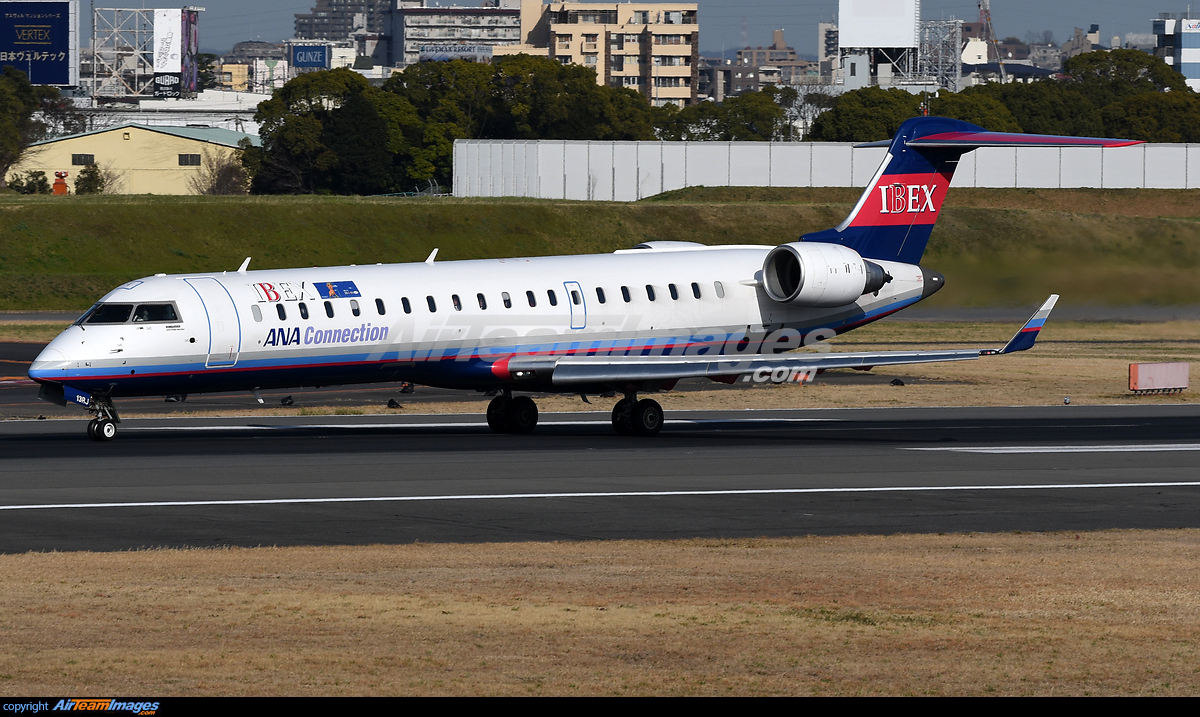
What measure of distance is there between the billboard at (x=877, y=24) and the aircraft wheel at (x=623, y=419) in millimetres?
154869

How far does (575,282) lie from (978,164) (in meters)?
85.2

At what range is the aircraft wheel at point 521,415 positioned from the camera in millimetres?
31578

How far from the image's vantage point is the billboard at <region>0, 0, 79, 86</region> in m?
153

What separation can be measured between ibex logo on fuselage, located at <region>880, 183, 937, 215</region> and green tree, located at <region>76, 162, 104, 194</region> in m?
96.9

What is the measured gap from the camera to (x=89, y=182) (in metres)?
119

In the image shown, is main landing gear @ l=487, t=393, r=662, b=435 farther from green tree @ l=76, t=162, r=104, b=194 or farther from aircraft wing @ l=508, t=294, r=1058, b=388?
green tree @ l=76, t=162, r=104, b=194

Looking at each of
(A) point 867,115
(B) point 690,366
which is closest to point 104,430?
(B) point 690,366

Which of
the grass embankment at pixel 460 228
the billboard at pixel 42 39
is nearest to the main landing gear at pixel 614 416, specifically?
the grass embankment at pixel 460 228

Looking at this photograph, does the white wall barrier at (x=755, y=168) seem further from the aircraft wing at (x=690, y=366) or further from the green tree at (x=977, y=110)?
the aircraft wing at (x=690, y=366)

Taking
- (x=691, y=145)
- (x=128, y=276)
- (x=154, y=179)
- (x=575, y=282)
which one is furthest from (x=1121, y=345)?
(x=154, y=179)

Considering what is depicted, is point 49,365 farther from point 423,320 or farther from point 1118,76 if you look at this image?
point 1118,76

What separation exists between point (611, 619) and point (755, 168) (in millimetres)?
101373

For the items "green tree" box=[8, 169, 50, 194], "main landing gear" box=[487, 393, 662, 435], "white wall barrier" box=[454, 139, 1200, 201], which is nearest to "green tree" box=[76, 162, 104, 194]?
"green tree" box=[8, 169, 50, 194]

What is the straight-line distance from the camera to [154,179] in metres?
135
